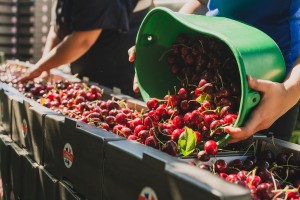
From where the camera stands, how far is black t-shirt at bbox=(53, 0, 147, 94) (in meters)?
2.78

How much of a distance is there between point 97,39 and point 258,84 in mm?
1893

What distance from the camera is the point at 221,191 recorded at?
0.80 metres

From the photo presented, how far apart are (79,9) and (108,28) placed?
0.71ft

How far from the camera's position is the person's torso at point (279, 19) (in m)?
1.65

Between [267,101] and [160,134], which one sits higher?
[267,101]

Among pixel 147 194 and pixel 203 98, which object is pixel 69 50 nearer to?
pixel 203 98

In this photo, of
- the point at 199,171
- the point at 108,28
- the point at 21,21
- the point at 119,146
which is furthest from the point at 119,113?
the point at 21,21

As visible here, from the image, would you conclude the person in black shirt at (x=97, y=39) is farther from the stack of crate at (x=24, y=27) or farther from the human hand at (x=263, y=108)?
the stack of crate at (x=24, y=27)

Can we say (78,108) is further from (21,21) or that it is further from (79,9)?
(21,21)

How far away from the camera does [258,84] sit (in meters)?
1.25

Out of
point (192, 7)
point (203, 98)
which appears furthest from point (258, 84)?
point (192, 7)

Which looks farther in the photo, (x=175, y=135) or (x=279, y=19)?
(x=279, y=19)

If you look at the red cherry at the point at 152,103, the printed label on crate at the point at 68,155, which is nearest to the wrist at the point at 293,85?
the red cherry at the point at 152,103

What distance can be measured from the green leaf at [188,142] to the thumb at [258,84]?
0.23m
